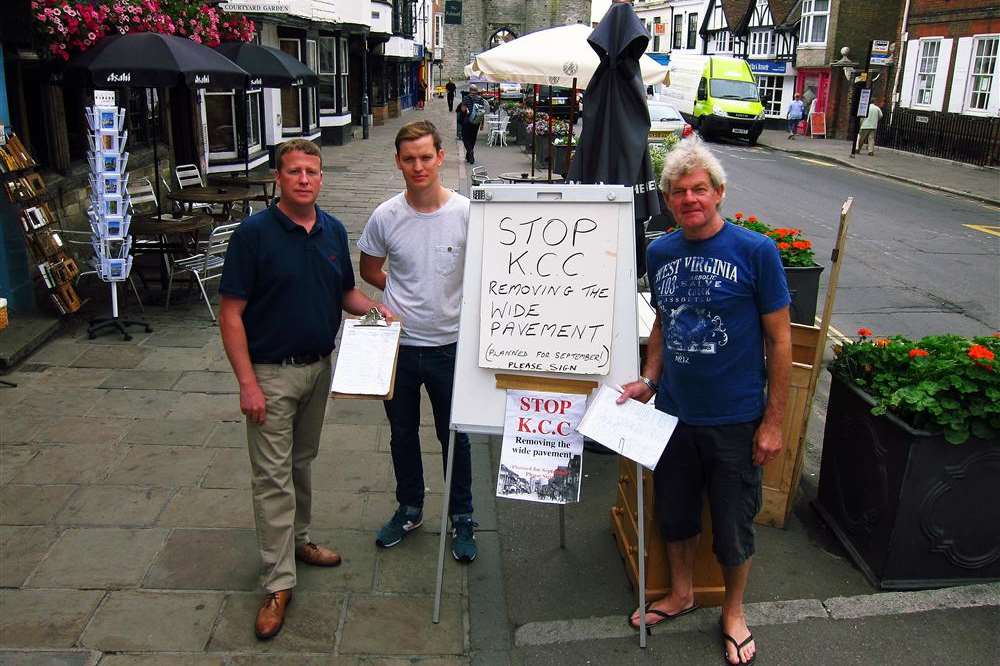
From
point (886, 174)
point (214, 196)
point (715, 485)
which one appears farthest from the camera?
point (886, 174)

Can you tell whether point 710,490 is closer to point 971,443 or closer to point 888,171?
point 971,443

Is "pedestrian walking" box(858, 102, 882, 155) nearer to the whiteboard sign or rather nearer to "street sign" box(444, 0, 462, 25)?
the whiteboard sign

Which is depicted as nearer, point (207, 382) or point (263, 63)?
point (207, 382)

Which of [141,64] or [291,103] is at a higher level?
[141,64]

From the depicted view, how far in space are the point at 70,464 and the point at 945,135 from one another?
25803 millimetres

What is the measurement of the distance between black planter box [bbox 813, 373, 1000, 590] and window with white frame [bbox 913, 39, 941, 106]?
25909 millimetres

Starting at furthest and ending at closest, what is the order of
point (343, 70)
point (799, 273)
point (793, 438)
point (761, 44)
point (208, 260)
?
point (761, 44) → point (343, 70) → point (208, 260) → point (799, 273) → point (793, 438)

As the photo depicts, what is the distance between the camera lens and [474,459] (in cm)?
526

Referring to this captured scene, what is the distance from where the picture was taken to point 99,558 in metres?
3.96

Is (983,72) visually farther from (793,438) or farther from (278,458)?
(278,458)

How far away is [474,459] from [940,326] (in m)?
5.53

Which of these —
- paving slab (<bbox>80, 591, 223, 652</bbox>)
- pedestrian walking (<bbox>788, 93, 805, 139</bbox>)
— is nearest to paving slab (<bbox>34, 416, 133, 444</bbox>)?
paving slab (<bbox>80, 591, 223, 652</bbox>)

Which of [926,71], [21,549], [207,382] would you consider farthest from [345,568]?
[926,71]

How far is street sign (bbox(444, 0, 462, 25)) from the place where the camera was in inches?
2660
